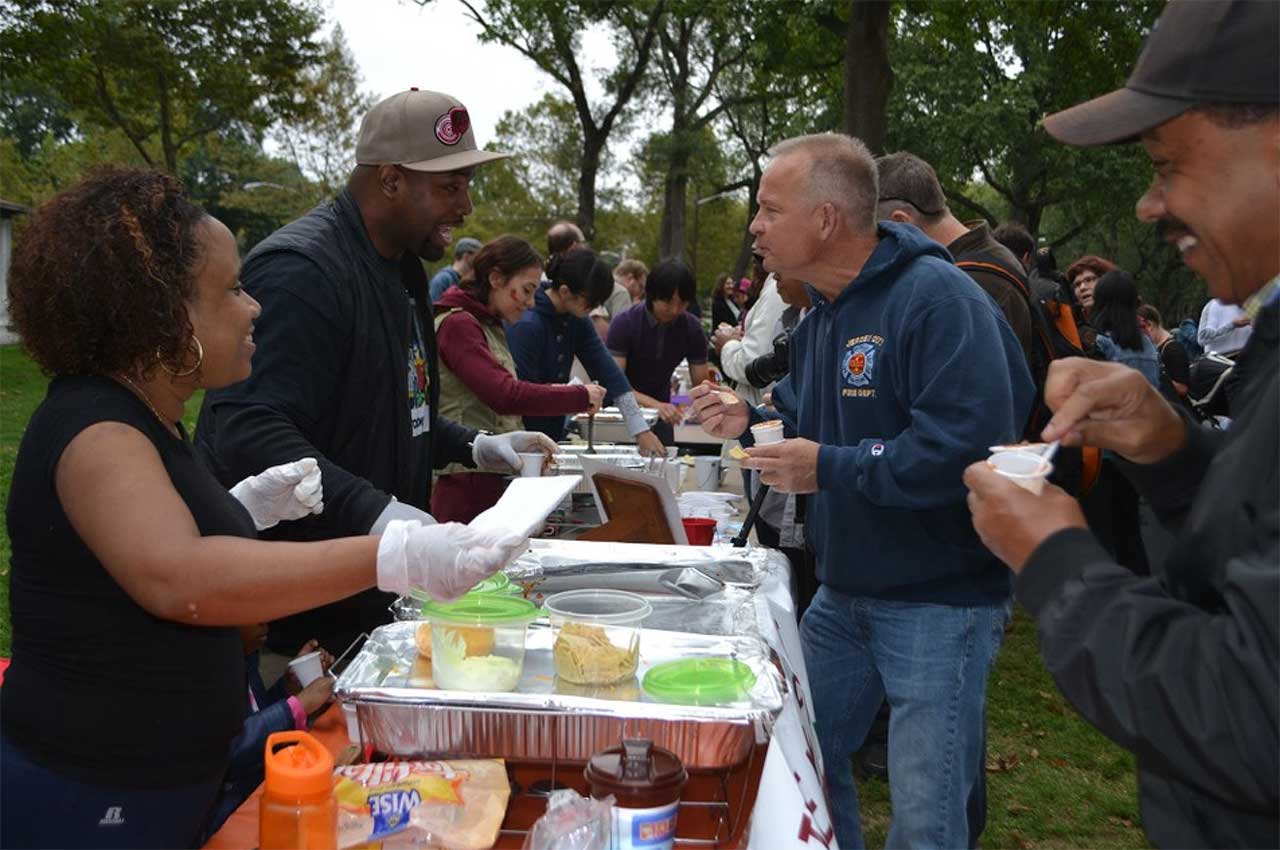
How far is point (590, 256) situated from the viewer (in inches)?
194

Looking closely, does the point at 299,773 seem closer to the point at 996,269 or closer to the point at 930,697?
the point at 930,697

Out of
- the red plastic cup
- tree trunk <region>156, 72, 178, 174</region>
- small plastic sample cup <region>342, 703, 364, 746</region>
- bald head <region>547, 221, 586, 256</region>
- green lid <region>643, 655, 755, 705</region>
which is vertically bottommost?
the red plastic cup

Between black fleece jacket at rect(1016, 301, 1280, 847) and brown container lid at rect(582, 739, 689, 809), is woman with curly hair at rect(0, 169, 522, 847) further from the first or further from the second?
black fleece jacket at rect(1016, 301, 1280, 847)

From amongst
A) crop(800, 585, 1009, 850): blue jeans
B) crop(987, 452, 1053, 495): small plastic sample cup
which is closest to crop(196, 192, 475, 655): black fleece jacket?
crop(800, 585, 1009, 850): blue jeans

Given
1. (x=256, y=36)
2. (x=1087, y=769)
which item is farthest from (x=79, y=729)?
(x=256, y=36)

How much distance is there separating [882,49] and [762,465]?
889 cm

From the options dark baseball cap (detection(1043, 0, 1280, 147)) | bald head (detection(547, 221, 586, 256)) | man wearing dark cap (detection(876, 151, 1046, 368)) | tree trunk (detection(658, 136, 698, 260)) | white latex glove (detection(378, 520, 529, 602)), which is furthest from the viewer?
tree trunk (detection(658, 136, 698, 260))

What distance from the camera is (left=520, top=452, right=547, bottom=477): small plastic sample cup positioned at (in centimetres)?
343

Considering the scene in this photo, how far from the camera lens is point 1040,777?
167 inches

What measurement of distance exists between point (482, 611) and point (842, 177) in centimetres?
147

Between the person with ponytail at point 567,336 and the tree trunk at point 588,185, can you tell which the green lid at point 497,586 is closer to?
the person with ponytail at point 567,336

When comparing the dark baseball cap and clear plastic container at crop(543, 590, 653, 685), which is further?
clear plastic container at crop(543, 590, 653, 685)

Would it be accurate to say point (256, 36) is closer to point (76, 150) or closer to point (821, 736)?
point (76, 150)

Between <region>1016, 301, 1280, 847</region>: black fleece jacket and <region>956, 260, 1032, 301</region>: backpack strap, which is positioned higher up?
<region>956, 260, 1032, 301</region>: backpack strap
